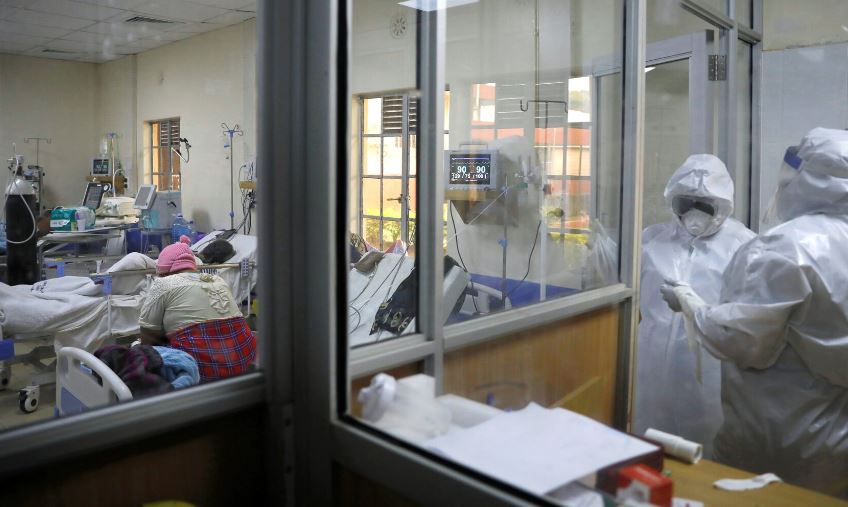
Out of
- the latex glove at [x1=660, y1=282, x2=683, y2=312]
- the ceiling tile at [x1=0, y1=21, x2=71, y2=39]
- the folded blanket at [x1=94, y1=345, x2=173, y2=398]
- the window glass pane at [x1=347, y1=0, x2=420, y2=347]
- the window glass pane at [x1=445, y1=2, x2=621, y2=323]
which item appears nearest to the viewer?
the window glass pane at [x1=347, y1=0, x2=420, y2=347]

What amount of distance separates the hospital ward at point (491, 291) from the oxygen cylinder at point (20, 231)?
0.05ft

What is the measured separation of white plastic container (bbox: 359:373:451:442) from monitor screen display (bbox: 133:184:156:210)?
5.56 meters

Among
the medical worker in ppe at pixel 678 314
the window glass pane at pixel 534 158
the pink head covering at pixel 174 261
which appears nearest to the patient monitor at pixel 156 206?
the pink head covering at pixel 174 261

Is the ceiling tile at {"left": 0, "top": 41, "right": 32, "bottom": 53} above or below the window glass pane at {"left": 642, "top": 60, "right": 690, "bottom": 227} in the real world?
above

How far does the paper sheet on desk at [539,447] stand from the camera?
2.72 ft

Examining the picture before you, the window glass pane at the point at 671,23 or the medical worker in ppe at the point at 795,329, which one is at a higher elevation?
the window glass pane at the point at 671,23

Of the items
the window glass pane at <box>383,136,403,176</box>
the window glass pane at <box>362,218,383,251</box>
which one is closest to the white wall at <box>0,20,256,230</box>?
the window glass pane at <box>383,136,403,176</box>

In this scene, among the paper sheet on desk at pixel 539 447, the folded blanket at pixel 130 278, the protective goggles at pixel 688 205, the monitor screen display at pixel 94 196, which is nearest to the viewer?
the paper sheet on desk at pixel 539 447

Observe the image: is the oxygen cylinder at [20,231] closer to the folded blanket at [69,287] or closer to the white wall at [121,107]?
the folded blanket at [69,287]

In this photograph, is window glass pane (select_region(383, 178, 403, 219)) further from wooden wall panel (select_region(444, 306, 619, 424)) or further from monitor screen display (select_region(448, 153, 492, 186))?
wooden wall panel (select_region(444, 306, 619, 424))

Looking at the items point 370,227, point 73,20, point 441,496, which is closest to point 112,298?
point 370,227

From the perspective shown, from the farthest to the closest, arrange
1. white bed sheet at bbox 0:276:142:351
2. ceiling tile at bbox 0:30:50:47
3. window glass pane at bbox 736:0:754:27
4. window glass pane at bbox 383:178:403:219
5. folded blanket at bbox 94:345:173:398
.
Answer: ceiling tile at bbox 0:30:50:47
window glass pane at bbox 383:178:403:219
white bed sheet at bbox 0:276:142:351
window glass pane at bbox 736:0:754:27
folded blanket at bbox 94:345:173:398

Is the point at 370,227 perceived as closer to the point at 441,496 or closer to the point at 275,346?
the point at 275,346

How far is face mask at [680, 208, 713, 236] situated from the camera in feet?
8.13
